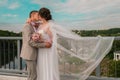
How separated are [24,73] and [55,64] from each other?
8.44ft

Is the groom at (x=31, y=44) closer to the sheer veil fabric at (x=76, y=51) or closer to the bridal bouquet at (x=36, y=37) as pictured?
the bridal bouquet at (x=36, y=37)

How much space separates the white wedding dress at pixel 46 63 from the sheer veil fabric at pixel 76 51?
0.06m

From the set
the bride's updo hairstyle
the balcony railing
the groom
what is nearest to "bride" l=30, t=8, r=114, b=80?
the bride's updo hairstyle

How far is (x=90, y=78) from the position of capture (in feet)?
25.9

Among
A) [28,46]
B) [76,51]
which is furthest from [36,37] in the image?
[76,51]

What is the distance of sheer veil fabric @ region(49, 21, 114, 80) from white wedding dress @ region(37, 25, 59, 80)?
6 centimetres

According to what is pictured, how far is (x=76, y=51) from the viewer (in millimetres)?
7246

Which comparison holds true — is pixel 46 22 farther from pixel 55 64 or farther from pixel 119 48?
pixel 119 48

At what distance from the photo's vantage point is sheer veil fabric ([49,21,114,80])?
702cm

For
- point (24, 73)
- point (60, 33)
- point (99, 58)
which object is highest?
point (60, 33)

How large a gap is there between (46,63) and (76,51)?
70 centimetres

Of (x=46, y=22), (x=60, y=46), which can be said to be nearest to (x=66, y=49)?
(x=60, y=46)

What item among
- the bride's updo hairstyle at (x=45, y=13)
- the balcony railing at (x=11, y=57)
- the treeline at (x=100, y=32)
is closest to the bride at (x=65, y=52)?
the bride's updo hairstyle at (x=45, y=13)

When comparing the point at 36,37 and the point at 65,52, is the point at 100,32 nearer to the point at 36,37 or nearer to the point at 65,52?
the point at 65,52
